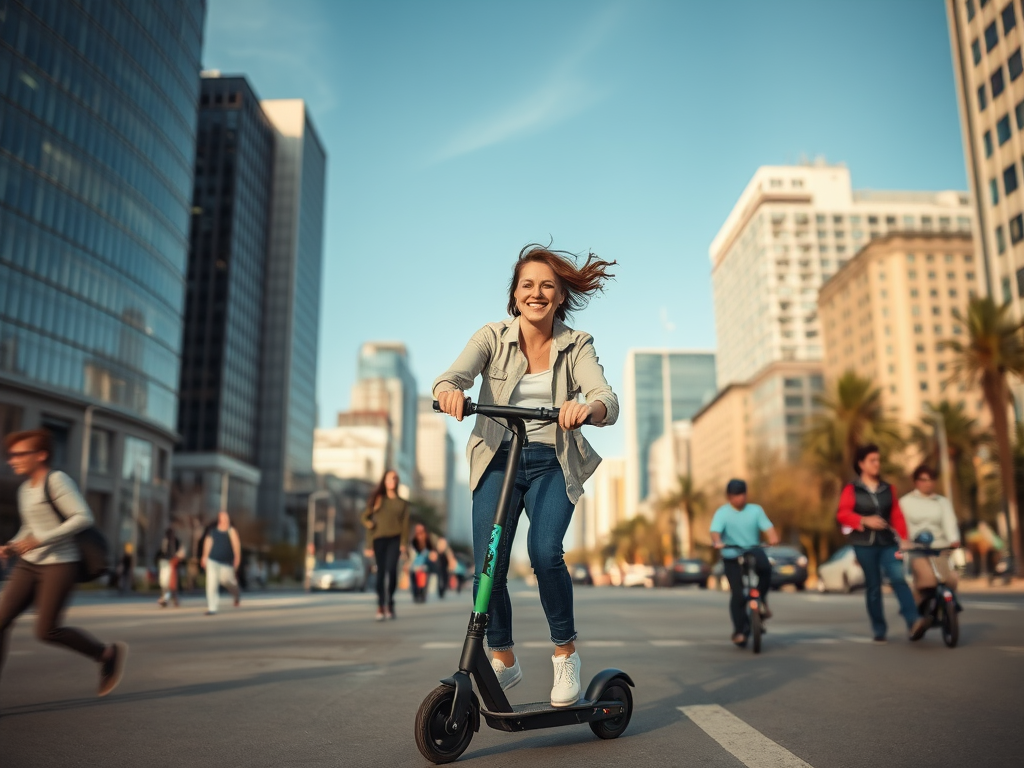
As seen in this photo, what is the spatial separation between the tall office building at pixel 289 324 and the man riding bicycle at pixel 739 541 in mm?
96591

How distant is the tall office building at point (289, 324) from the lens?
353ft

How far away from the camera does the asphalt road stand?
3.89 m

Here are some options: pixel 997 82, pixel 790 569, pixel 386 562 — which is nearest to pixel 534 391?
pixel 386 562

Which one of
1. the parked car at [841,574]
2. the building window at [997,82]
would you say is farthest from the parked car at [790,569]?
the building window at [997,82]

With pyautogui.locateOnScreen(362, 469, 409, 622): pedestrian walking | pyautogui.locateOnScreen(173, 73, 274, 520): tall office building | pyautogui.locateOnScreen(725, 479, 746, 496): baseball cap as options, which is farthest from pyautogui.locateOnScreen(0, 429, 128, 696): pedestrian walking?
pyautogui.locateOnScreen(173, 73, 274, 520): tall office building

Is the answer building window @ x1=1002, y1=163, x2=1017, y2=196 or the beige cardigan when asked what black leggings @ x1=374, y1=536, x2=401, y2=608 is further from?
building window @ x1=1002, y1=163, x2=1017, y2=196

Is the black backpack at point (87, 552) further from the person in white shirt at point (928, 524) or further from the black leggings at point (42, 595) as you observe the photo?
the person in white shirt at point (928, 524)

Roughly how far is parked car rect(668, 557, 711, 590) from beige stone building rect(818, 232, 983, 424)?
74.8m

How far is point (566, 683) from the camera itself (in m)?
3.93

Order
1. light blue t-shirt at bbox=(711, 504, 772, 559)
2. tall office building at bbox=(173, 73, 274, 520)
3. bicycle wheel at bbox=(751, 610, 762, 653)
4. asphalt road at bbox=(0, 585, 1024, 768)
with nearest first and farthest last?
asphalt road at bbox=(0, 585, 1024, 768) → bicycle wheel at bbox=(751, 610, 762, 653) → light blue t-shirt at bbox=(711, 504, 772, 559) → tall office building at bbox=(173, 73, 274, 520)

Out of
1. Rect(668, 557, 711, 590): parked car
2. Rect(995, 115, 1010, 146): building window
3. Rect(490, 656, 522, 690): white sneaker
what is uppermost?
Rect(995, 115, 1010, 146): building window

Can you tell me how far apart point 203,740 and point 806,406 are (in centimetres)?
12982

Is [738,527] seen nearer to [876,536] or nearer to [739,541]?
[739,541]

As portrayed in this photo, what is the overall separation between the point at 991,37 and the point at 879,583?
5533 centimetres
